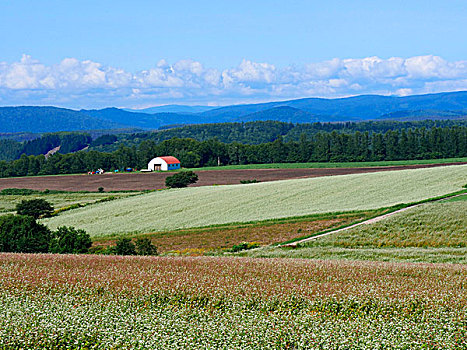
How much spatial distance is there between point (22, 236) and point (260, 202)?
92.0ft

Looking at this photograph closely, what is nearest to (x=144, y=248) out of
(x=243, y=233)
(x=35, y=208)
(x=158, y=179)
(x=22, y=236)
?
(x=22, y=236)

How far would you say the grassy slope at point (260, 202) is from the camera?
48.3 m

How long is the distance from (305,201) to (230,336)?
154 feet

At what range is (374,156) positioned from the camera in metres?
136

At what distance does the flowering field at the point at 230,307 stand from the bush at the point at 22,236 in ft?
62.9

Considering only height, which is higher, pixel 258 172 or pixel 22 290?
pixel 22 290

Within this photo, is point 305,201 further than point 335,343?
Yes

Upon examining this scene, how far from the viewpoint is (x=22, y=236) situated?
1356 inches

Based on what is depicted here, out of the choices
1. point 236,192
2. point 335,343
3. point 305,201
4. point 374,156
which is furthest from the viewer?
point 374,156

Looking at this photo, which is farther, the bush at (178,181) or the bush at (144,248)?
the bush at (178,181)

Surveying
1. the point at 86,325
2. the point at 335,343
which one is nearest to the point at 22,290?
the point at 86,325

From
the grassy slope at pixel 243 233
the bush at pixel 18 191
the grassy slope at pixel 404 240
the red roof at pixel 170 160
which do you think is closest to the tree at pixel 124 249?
the grassy slope at pixel 243 233

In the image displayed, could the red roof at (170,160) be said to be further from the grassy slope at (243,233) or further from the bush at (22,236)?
the bush at (22,236)

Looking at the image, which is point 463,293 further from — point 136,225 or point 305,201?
point 305,201
